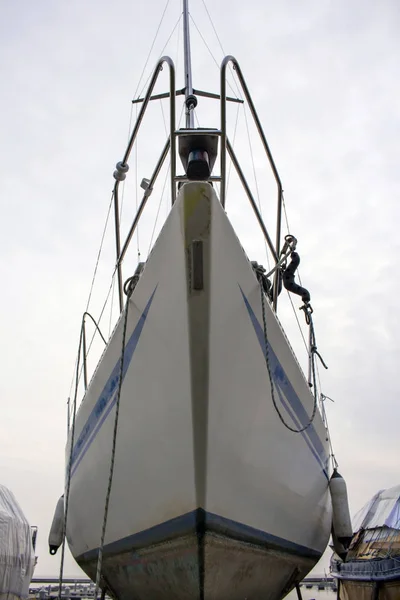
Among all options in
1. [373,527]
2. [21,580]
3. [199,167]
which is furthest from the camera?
[373,527]

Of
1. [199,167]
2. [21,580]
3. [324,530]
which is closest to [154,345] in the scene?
[199,167]

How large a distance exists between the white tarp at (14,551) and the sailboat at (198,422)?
536 centimetres

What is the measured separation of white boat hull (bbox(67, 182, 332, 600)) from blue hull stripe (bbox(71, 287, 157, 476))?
20mm

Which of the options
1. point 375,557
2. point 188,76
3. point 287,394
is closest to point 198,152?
point 188,76

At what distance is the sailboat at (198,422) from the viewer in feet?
11.3

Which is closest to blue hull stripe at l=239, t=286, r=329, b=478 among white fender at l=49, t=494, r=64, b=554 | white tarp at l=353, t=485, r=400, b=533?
white fender at l=49, t=494, r=64, b=554

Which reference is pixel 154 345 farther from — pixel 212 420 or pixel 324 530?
pixel 324 530

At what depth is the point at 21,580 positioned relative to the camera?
30.8 ft

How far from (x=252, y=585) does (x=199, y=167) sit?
3.63 meters

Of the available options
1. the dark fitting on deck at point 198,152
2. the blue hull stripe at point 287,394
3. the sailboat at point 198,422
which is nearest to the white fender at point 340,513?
the blue hull stripe at point 287,394

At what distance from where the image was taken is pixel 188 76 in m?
5.17

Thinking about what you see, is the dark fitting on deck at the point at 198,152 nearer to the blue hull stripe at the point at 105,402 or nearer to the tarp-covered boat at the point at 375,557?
the blue hull stripe at the point at 105,402

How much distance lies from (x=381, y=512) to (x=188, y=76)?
996cm

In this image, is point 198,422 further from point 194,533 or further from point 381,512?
point 381,512
